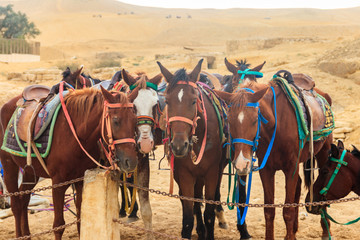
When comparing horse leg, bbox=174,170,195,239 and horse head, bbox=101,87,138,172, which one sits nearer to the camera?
horse head, bbox=101,87,138,172

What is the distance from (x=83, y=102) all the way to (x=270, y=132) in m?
1.92

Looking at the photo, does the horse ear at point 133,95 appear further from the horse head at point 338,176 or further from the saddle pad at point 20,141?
the horse head at point 338,176

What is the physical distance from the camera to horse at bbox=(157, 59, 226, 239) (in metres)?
3.69

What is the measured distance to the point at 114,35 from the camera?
5909 centimetres

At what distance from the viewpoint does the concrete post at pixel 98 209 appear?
10.4 ft

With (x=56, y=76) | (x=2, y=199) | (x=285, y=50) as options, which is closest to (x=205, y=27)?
(x=285, y=50)

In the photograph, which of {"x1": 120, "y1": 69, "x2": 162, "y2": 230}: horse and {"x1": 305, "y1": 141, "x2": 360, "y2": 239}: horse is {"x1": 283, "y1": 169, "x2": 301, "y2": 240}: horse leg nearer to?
{"x1": 305, "y1": 141, "x2": 360, "y2": 239}: horse

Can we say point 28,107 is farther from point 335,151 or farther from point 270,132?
point 335,151

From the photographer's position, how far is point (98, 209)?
318 cm

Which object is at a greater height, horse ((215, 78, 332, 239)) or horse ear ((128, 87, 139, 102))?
horse ear ((128, 87, 139, 102))

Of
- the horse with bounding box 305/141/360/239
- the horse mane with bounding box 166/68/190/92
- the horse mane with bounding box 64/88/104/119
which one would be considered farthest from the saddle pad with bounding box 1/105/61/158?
the horse with bounding box 305/141/360/239

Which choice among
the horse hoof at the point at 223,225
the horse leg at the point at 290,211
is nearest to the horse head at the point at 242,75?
the horse leg at the point at 290,211

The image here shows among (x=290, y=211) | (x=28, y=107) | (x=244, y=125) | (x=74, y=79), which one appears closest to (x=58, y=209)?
(x=28, y=107)

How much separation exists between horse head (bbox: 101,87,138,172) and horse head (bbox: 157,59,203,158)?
0.38 metres
